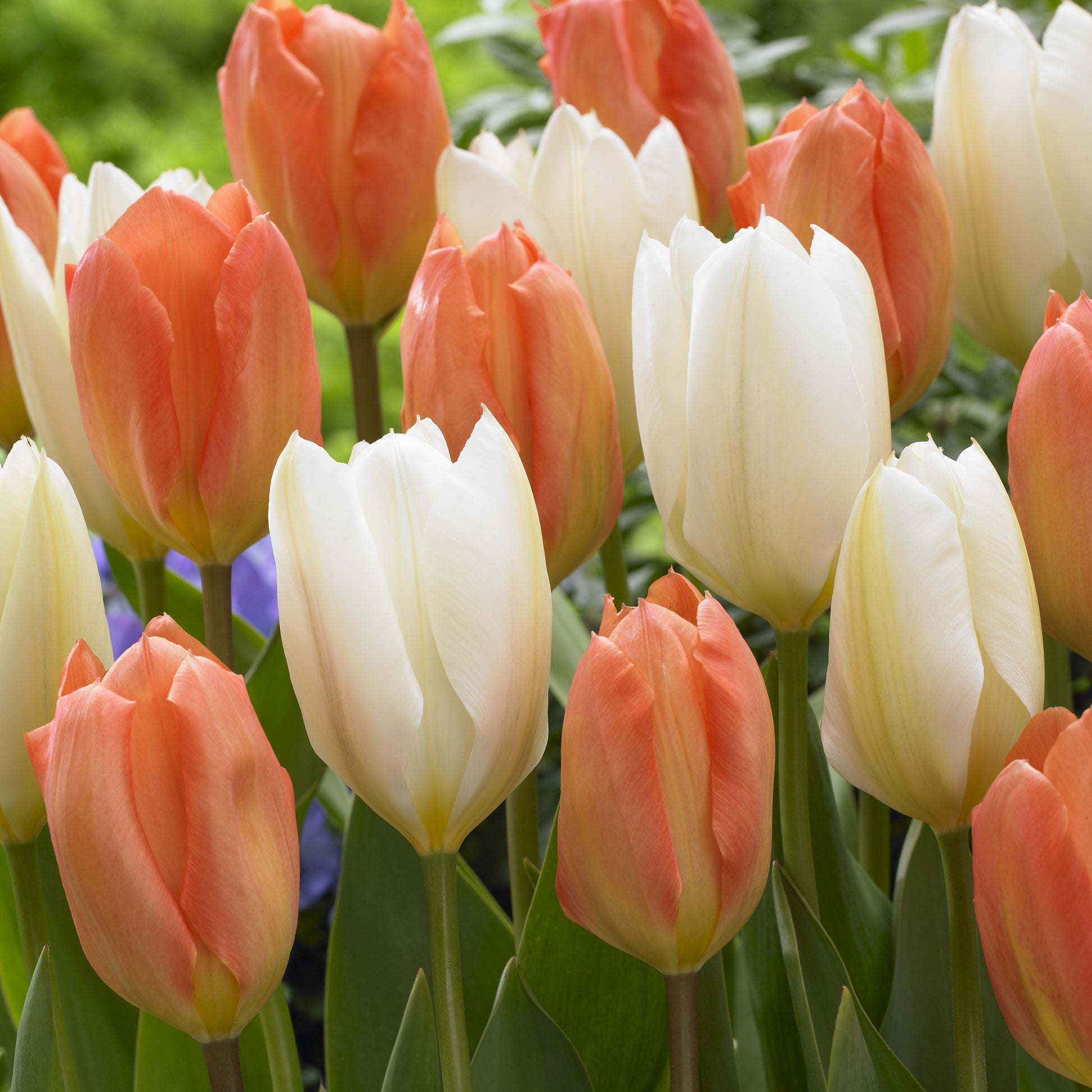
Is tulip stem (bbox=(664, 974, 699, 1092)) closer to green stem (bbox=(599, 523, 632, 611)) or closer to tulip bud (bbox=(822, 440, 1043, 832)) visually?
tulip bud (bbox=(822, 440, 1043, 832))

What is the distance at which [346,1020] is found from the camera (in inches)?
19.1

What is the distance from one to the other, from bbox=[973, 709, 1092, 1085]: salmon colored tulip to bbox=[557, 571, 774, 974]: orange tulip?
0.18 ft

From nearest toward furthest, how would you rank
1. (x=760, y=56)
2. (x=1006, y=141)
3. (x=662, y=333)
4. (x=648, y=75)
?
(x=662, y=333) < (x=1006, y=141) < (x=648, y=75) < (x=760, y=56)

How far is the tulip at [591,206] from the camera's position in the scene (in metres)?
0.50

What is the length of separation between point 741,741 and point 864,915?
195mm

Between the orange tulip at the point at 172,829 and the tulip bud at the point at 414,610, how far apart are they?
2 cm

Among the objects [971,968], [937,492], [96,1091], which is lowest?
[96,1091]

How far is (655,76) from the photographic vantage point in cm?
61

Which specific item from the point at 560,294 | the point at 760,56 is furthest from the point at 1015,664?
the point at 760,56

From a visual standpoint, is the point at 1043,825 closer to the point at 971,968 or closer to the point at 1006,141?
the point at 971,968

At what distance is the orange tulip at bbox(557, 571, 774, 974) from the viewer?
0.31 meters

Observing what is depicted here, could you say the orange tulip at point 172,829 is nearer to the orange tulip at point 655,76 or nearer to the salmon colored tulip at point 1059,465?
the salmon colored tulip at point 1059,465

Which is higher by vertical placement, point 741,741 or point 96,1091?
point 741,741

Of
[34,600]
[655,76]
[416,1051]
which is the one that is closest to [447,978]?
[416,1051]
